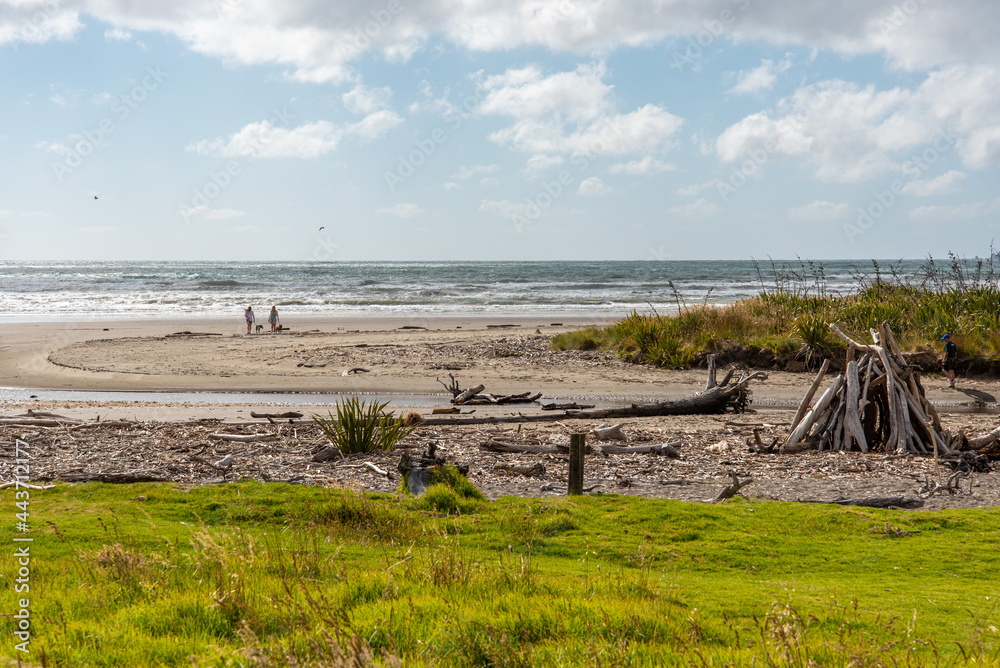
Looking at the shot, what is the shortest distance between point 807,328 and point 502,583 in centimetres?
1519

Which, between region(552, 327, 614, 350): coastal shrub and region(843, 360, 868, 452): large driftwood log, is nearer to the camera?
region(843, 360, 868, 452): large driftwood log

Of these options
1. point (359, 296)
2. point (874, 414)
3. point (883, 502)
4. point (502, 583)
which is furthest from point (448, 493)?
point (359, 296)

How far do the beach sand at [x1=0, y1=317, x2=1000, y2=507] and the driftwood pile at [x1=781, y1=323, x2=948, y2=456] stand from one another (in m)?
0.50

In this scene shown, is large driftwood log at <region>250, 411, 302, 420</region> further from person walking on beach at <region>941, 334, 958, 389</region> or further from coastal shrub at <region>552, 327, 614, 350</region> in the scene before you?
person walking on beach at <region>941, 334, 958, 389</region>

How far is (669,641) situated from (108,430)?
961 centimetres

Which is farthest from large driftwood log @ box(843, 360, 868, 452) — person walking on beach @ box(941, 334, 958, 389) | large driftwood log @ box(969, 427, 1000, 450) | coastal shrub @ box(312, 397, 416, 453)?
person walking on beach @ box(941, 334, 958, 389)

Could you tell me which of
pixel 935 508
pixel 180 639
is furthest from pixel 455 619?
pixel 935 508

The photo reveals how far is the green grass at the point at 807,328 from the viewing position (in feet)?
55.4

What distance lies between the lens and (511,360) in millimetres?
19344

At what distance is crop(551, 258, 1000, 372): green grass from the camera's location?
55.4 ft

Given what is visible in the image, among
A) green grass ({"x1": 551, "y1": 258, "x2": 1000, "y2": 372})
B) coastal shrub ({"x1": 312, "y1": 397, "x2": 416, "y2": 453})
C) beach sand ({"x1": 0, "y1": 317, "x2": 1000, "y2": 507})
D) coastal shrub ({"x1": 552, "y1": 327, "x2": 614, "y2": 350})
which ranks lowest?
beach sand ({"x1": 0, "y1": 317, "x2": 1000, "y2": 507})

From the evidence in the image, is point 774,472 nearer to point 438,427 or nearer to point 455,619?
point 438,427

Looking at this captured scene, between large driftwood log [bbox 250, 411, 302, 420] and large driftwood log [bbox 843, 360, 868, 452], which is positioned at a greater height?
large driftwood log [bbox 843, 360, 868, 452]

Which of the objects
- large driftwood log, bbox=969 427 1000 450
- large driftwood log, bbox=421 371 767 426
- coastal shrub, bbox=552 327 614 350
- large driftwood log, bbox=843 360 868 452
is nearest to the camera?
large driftwood log, bbox=969 427 1000 450
